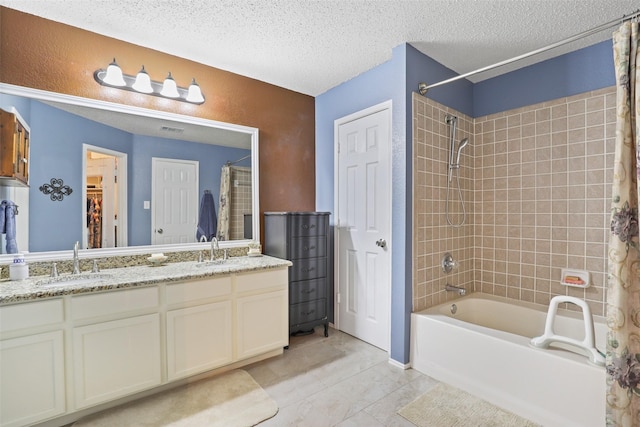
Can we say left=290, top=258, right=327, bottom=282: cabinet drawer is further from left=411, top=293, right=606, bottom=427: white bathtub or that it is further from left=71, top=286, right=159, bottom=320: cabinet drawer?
left=71, top=286, right=159, bottom=320: cabinet drawer

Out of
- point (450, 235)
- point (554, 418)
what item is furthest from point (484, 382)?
point (450, 235)

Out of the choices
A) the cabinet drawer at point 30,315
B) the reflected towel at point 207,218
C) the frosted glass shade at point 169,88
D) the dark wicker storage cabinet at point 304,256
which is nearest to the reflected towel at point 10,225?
the cabinet drawer at point 30,315

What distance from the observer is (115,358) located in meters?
1.79

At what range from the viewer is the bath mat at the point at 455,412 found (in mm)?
1722

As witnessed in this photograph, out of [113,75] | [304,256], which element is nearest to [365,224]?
[304,256]

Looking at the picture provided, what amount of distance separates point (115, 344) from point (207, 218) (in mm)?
1115

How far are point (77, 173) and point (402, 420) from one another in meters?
2.64

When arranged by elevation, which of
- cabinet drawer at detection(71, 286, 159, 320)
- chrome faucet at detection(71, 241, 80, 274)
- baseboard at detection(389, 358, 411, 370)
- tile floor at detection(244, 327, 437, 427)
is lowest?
tile floor at detection(244, 327, 437, 427)

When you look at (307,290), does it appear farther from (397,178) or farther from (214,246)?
(397,178)

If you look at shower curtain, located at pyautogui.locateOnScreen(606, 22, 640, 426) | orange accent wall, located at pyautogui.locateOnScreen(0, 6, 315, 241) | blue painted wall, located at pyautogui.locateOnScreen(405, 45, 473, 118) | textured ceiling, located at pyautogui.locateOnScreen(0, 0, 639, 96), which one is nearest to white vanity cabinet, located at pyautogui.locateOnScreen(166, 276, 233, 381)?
orange accent wall, located at pyautogui.locateOnScreen(0, 6, 315, 241)

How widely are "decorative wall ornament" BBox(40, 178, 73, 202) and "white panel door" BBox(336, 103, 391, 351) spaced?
7.17ft

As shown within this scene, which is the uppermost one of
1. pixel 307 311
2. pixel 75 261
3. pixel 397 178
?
pixel 397 178

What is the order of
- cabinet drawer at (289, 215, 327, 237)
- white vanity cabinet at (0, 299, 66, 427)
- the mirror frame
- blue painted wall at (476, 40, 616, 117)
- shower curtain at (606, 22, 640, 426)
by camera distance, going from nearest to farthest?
1. shower curtain at (606, 22, 640, 426)
2. white vanity cabinet at (0, 299, 66, 427)
3. the mirror frame
4. blue painted wall at (476, 40, 616, 117)
5. cabinet drawer at (289, 215, 327, 237)

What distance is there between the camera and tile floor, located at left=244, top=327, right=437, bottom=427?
178 cm
